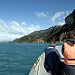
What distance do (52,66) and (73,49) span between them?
1.06 metres

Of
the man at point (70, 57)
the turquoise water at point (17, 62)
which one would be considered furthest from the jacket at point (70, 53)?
the turquoise water at point (17, 62)

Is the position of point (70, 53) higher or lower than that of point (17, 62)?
higher

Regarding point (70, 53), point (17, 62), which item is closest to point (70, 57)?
point (70, 53)

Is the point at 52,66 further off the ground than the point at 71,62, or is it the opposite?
the point at 71,62

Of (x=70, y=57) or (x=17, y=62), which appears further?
(x=17, y=62)

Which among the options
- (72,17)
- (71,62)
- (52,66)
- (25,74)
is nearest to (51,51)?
(52,66)

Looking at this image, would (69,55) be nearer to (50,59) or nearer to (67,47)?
(67,47)

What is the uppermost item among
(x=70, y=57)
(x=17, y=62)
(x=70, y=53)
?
(x=70, y=53)

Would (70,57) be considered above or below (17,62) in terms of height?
above

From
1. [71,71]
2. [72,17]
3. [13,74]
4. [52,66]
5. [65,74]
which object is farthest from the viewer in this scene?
[72,17]

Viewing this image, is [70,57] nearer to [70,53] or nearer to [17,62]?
[70,53]

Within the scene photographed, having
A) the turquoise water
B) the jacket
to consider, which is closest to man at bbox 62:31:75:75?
the jacket

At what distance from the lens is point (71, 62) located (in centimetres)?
293

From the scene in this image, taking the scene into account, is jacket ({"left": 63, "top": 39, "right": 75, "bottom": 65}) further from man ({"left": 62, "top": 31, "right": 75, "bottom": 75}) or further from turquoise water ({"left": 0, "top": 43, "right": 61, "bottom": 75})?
turquoise water ({"left": 0, "top": 43, "right": 61, "bottom": 75})
